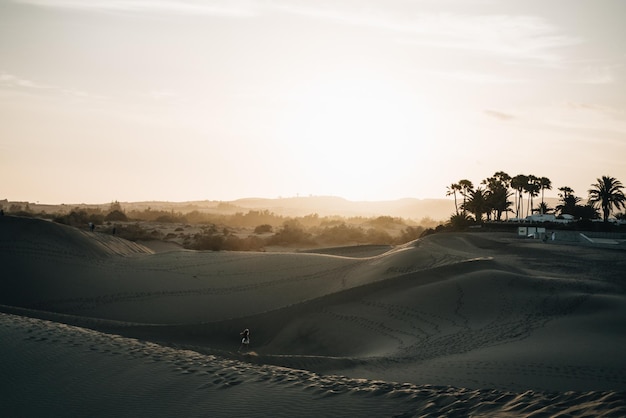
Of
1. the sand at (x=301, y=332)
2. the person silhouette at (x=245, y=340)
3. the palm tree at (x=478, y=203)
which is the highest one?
the palm tree at (x=478, y=203)

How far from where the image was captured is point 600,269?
26.4 meters

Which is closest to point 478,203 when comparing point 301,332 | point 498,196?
point 498,196

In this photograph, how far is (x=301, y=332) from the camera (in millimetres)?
18344

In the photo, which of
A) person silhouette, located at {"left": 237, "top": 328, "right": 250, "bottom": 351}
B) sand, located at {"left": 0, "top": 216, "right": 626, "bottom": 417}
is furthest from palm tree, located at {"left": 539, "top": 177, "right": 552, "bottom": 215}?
person silhouette, located at {"left": 237, "top": 328, "right": 250, "bottom": 351}

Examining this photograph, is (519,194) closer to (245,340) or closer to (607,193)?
(607,193)

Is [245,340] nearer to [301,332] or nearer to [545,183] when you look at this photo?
[301,332]

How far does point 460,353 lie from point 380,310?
21.3 ft

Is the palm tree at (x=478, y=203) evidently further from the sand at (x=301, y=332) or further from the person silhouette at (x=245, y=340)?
the person silhouette at (x=245, y=340)

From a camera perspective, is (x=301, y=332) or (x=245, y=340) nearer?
(x=245, y=340)

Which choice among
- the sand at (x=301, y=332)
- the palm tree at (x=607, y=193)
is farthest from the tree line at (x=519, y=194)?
the sand at (x=301, y=332)

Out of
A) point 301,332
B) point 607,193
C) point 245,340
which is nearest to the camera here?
point 245,340

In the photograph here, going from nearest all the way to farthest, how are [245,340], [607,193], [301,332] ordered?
[245,340] → [301,332] → [607,193]

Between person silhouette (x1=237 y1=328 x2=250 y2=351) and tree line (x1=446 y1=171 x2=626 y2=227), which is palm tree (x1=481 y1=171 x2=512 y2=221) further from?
person silhouette (x1=237 y1=328 x2=250 y2=351)

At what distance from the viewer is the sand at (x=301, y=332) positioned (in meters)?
8.78
